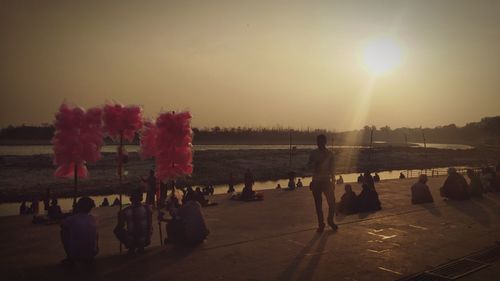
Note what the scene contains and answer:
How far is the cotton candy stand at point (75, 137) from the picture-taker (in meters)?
7.77

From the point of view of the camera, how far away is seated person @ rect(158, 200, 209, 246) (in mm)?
8047

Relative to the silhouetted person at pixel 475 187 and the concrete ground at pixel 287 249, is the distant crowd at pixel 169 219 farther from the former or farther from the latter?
the silhouetted person at pixel 475 187

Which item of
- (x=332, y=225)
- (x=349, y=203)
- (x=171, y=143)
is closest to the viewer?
(x=171, y=143)

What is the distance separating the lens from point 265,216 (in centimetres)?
1232

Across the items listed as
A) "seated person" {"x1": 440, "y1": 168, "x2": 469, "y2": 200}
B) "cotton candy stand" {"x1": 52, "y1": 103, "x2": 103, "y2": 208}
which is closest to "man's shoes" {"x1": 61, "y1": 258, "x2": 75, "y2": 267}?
"cotton candy stand" {"x1": 52, "y1": 103, "x2": 103, "y2": 208}

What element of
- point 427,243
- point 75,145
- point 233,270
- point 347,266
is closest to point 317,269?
point 347,266

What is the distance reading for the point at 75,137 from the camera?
7.85 metres

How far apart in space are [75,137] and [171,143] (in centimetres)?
182

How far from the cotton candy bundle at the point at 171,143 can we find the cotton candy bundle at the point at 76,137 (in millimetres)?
1166

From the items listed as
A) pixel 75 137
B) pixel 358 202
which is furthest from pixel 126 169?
pixel 75 137

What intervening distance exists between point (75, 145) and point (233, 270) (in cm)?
391

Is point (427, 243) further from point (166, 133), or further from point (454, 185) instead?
point (454, 185)

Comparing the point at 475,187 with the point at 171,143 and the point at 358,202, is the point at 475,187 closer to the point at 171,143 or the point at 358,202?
the point at 358,202

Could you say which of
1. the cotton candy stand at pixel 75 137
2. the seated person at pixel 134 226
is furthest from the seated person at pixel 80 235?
the cotton candy stand at pixel 75 137
